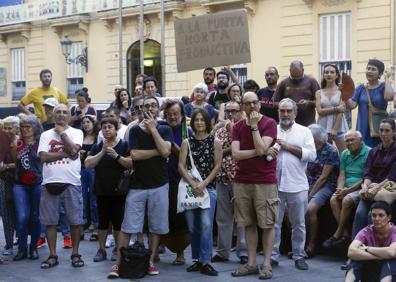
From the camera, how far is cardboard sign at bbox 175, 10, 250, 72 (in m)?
11.4

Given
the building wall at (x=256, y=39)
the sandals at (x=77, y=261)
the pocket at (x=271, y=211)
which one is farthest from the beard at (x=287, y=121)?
the building wall at (x=256, y=39)

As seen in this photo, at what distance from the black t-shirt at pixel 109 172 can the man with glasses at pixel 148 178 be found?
36 cm

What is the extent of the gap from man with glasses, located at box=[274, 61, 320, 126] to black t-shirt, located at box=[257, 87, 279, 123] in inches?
13.4

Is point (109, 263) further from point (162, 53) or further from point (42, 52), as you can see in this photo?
point (42, 52)

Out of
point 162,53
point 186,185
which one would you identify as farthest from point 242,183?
point 162,53

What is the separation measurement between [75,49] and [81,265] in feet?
73.7

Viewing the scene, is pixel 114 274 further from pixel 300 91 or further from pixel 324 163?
pixel 300 91

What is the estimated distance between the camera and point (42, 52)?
31844 mm

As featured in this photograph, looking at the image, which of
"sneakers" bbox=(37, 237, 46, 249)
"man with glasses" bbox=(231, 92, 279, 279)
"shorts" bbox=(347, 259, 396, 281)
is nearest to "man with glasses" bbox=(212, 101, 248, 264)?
"man with glasses" bbox=(231, 92, 279, 279)

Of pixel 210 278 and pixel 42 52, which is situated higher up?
pixel 42 52

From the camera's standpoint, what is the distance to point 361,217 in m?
8.58

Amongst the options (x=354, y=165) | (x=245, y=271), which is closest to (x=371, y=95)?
(x=354, y=165)

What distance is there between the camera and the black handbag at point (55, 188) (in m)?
8.95

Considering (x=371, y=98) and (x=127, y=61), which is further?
(x=127, y=61)
